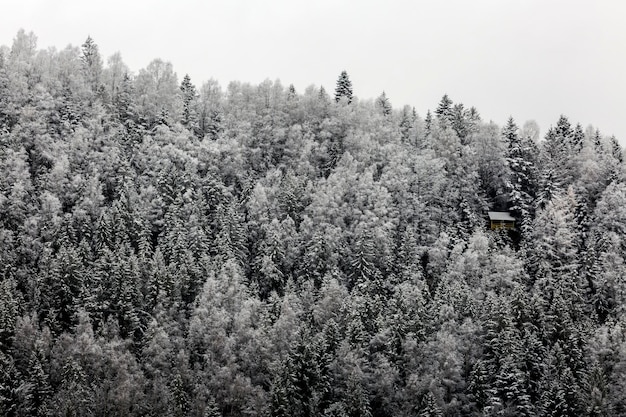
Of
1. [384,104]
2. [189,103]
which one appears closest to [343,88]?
[384,104]

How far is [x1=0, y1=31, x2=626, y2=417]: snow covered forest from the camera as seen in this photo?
263 feet

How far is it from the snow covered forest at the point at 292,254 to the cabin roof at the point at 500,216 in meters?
1.91

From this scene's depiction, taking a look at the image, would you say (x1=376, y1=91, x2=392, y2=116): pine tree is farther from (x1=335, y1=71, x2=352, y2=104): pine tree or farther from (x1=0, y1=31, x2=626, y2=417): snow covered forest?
(x1=335, y1=71, x2=352, y2=104): pine tree

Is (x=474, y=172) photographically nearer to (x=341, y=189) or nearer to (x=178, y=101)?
(x=341, y=189)

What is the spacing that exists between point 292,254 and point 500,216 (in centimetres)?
3504

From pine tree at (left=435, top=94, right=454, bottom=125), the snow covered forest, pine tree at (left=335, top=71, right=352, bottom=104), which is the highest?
pine tree at (left=335, top=71, right=352, bottom=104)

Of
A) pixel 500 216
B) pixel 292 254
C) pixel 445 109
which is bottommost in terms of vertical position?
pixel 292 254

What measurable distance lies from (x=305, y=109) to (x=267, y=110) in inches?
276

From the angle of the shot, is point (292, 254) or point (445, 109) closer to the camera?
point (292, 254)

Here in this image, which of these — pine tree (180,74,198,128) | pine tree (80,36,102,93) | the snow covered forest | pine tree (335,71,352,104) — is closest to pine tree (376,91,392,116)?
the snow covered forest

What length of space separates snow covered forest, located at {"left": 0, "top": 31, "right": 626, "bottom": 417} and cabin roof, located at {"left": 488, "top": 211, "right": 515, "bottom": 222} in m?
1.91

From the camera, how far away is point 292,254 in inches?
4286

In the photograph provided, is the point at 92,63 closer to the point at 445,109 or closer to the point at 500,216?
the point at 445,109

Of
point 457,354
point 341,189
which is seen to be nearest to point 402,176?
point 341,189
